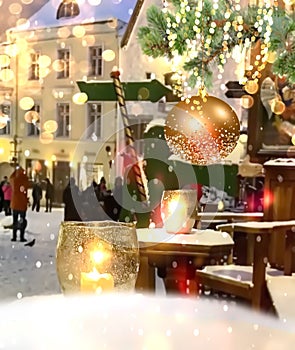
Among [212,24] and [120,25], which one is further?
[120,25]

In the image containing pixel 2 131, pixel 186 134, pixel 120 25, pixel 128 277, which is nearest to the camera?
pixel 128 277

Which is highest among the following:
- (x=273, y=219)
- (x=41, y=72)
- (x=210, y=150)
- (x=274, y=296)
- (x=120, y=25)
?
(x=120, y=25)

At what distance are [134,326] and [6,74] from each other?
3.62 metres

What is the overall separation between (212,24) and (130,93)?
2.24 metres

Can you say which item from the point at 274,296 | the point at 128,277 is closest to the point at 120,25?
the point at 274,296

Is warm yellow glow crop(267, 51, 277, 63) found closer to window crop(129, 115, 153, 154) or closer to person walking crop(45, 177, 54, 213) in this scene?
window crop(129, 115, 153, 154)

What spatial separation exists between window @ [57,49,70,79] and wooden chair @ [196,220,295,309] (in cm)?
282

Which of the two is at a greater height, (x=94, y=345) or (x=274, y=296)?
(x=94, y=345)

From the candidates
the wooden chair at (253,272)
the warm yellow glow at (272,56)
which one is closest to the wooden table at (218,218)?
the wooden chair at (253,272)

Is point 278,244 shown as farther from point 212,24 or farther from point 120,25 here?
point 120,25

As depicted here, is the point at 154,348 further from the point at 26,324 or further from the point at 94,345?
the point at 26,324

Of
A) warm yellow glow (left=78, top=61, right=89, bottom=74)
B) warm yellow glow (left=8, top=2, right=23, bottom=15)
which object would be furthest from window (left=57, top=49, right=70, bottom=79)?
warm yellow glow (left=8, top=2, right=23, bottom=15)

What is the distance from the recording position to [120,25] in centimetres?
485

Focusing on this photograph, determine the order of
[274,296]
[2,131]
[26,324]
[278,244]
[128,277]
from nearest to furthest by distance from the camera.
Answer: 1. [26,324]
2. [128,277]
3. [274,296]
4. [278,244]
5. [2,131]
